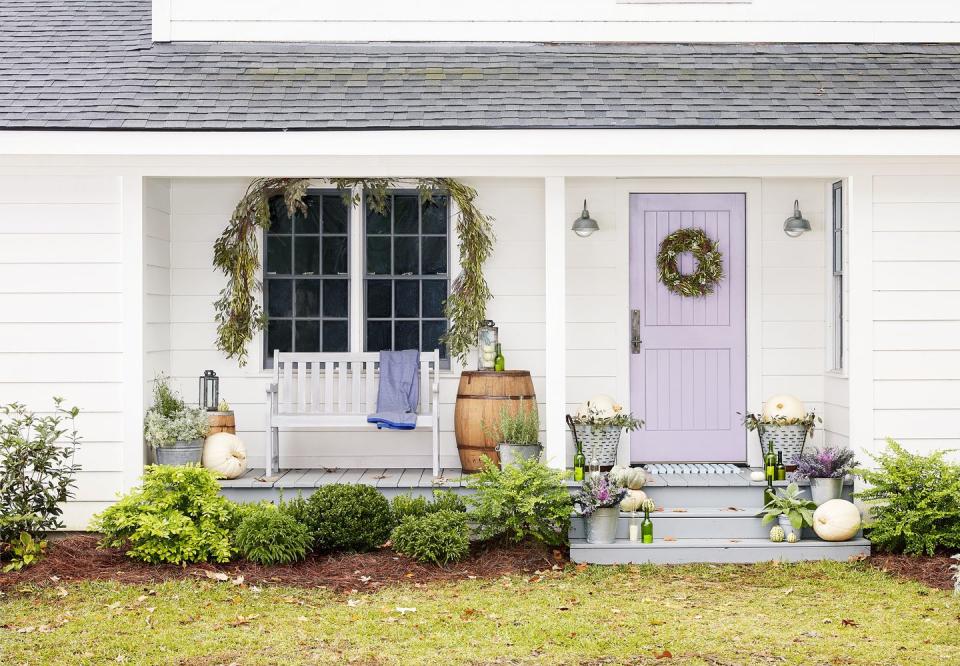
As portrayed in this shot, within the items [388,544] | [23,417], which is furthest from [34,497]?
[388,544]

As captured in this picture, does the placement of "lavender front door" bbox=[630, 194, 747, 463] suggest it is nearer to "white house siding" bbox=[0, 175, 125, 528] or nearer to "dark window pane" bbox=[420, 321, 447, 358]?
"dark window pane" bbox=[420, 321, 447, 358]

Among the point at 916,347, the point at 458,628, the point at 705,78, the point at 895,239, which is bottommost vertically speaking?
the point at 458,628

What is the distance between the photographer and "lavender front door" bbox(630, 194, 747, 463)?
7.93 metres

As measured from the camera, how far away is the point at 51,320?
684cm

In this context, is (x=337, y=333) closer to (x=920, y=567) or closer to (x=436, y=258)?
(x=436, y=258)

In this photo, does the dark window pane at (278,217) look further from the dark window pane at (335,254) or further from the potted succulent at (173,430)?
the potted succulent at (173,430)

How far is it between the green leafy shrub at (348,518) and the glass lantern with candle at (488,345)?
1533mm

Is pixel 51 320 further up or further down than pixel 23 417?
further up

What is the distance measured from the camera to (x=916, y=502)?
6340 mm

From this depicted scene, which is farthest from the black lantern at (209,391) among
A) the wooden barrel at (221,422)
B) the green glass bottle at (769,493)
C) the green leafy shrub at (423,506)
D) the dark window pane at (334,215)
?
the green glass bottle at (769,493)

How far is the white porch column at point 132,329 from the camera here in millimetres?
6852

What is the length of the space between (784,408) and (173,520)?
4201 millimetres

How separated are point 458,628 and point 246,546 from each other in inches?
67.4

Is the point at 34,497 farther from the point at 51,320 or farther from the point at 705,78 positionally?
the point at 705,78
